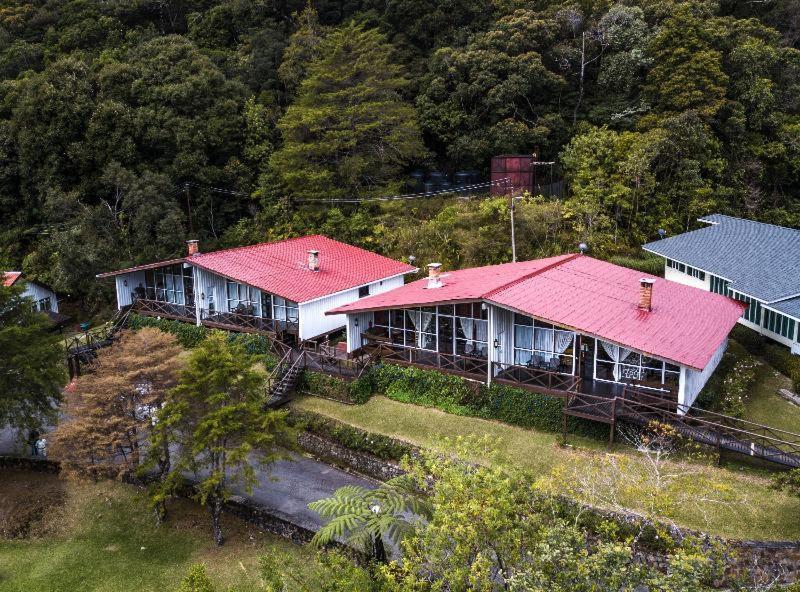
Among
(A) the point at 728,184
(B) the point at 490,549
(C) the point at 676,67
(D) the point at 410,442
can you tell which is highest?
(C) the point at 676,67

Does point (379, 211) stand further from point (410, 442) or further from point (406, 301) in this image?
point (410, 442)

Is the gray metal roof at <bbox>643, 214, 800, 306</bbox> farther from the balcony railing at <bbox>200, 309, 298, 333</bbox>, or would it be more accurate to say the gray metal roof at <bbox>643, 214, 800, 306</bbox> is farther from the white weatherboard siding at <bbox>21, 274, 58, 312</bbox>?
the white weatherboard siding at <bbox>21, 274, 58, 312</bbox>

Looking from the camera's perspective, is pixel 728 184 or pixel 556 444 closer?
pixel 556 444

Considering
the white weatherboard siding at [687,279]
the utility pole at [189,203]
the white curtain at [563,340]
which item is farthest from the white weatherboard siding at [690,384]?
the utility pole at [189,203]

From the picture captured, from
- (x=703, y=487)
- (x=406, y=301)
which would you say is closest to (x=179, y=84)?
(x=406, y=301)

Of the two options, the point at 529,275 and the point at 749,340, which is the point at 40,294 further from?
the point at 749,340

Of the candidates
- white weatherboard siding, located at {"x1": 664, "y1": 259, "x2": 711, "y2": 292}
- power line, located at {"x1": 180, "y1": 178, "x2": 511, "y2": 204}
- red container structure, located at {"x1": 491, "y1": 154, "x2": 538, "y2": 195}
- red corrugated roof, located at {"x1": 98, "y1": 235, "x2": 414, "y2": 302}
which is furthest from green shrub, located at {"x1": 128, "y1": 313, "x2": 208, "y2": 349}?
white weatherboard siding, located at {"x1": 664, "y1": 259, "x2": 711, "y2": 292}
